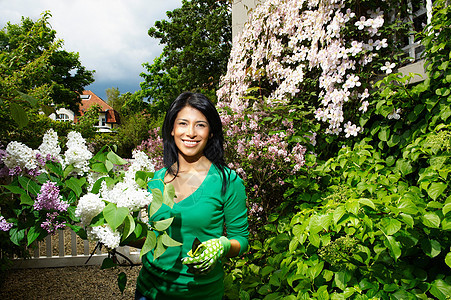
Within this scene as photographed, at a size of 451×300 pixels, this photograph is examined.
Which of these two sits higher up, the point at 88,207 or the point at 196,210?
the point at 88,207

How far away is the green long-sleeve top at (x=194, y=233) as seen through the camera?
46.5 inches

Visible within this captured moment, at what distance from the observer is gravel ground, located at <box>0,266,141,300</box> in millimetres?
3369

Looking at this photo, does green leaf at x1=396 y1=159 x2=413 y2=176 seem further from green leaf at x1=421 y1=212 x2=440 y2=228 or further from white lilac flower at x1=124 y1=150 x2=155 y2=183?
white lilac flower at x1=124 y1=150 x2=155 y2=183

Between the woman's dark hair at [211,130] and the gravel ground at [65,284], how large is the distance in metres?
2.41

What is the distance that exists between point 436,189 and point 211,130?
1206mm

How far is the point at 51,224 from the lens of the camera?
0.88 meters

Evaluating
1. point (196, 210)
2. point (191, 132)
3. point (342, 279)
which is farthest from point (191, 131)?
point (342, 279)

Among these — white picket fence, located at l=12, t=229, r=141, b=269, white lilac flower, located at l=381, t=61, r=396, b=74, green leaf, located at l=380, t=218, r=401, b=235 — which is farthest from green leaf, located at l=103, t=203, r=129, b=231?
white picket fence, located at l=12, t=229, r=141, b=269

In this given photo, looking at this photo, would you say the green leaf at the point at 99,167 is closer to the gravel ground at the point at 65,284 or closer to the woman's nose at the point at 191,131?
the woman's nose at the point at 191,131

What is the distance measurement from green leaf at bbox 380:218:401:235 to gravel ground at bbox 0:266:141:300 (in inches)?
111

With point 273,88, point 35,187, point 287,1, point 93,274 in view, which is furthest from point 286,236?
point 93,274

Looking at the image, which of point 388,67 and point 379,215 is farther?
point 388,67

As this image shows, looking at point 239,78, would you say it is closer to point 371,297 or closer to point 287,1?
point 287,1

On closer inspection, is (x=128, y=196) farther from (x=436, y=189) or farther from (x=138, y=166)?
(x=436, y=189)
